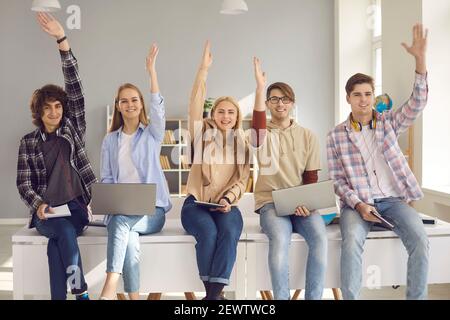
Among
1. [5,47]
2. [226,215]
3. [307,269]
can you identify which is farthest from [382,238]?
[5,47]

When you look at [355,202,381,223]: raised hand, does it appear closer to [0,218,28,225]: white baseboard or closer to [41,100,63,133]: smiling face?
[41,100,63,133]: smiling face

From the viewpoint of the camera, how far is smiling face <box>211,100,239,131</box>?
3240 millimetres

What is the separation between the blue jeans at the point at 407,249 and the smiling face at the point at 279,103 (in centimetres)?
68

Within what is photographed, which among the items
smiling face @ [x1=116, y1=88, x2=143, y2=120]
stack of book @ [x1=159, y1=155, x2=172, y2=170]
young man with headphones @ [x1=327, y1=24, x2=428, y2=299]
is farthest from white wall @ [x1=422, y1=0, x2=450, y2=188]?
stack of book @ [x1=159, y1=155, x2=172, y2=170]

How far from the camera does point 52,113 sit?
3191 mm

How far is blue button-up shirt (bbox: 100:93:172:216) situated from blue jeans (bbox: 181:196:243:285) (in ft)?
1.05

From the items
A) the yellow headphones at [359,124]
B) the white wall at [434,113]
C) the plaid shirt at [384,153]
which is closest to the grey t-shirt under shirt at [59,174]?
the plaid shirt at [384,153]

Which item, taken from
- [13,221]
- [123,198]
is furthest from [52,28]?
[13,221]

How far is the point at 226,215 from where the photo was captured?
120 inches

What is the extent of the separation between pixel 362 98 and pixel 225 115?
0.76 meters

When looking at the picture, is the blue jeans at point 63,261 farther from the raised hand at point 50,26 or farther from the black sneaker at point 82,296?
the raised hand at point 50,26

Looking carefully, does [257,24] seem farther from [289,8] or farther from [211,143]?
[211,143]

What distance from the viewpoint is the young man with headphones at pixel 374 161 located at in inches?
124

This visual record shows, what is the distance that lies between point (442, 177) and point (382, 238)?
2238 millimetres
